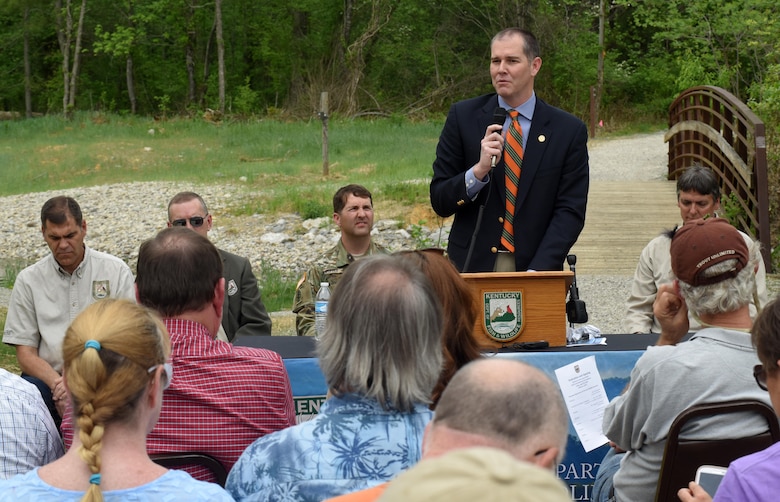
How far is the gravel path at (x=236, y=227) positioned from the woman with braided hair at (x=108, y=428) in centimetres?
820

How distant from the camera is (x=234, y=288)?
573 cm

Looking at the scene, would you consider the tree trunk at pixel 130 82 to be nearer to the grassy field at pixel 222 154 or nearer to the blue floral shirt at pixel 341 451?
the grassy field at pixel 222 154

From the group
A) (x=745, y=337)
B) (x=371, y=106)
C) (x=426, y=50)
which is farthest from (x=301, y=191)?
(x=426, y=50)

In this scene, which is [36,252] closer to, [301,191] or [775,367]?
[301,191]

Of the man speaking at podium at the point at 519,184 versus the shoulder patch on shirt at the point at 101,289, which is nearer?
the man speaking at podium at the point at 519,184

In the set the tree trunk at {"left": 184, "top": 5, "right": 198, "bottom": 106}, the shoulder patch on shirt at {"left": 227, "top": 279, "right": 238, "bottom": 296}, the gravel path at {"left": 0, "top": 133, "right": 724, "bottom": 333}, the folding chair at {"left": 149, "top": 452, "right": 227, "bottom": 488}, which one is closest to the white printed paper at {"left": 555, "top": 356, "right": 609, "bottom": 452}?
the folding chair at {"left": 149, "top": 452, "right": 227, "bottom": 488}

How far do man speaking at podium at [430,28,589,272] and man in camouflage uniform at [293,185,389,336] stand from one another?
2.69ft

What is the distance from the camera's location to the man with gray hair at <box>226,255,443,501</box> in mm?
2432

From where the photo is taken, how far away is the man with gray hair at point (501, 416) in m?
1.79

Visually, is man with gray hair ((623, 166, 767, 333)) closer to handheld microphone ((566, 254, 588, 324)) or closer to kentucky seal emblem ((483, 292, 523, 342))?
handheld microphone ((566, 254, 588, 324))

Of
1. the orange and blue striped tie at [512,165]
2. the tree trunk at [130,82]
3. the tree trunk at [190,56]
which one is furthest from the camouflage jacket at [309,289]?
the tree trunk at [130,82]

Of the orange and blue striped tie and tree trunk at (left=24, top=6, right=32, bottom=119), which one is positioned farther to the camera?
tree trunk at (left=24, top=6, right=32, bottom=119)

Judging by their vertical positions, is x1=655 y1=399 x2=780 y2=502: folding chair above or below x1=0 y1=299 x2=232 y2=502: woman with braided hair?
below

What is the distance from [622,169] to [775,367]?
700 inches
